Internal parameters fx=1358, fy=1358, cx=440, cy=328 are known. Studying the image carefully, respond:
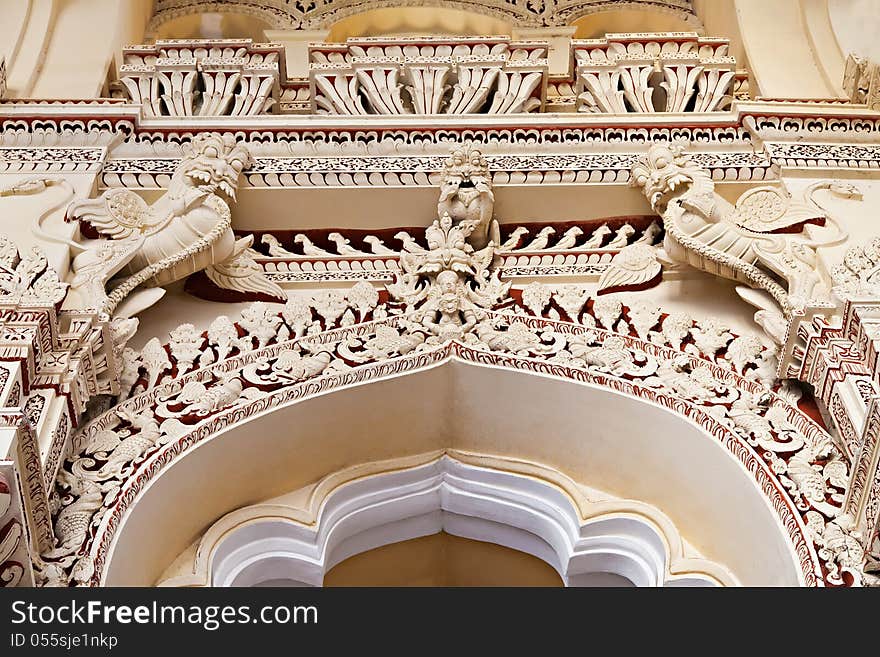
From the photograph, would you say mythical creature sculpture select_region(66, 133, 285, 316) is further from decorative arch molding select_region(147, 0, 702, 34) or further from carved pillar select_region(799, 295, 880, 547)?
decorative arch molding select_region(147, 0, 702, 34)

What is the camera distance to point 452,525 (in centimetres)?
444

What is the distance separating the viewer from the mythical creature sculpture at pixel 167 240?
162 inches

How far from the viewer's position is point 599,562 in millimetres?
4199

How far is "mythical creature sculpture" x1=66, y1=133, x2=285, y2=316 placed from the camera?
4125 millimetres

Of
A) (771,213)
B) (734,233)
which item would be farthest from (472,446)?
(771,213)

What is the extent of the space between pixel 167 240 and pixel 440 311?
0.89 meters

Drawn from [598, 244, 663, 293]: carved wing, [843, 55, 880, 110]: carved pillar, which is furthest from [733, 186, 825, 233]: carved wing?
[843, 55, 880, 110]: carved pillar

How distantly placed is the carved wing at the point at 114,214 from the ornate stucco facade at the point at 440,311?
0.01 meters

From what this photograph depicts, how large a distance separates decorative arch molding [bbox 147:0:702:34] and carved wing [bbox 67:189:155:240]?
94.3 inches

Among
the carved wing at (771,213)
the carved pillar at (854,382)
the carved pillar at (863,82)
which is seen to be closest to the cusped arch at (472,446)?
the carved pillar at (854,382)

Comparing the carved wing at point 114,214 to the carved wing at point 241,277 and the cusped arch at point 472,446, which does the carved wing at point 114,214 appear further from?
the cusped arch at point 472,446

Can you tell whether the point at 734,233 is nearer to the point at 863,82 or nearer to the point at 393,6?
the point at 863,82

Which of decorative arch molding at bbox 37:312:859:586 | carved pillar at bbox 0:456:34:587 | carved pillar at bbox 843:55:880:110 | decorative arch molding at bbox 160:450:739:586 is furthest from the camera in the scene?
carved pillar at bbox 843:55:880:110

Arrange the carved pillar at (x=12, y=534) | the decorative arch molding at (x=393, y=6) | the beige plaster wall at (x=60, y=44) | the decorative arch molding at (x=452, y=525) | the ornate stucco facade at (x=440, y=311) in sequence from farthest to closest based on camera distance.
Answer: the decorative arch molding at (x=393, y=6) → the beige plaster wall at (x=60, y=44) → the decorative arch molding at (x=452, y=525) → the ornate stucco facade at (x=440, y=311) → the carved pillar at (x=12, y=534)
